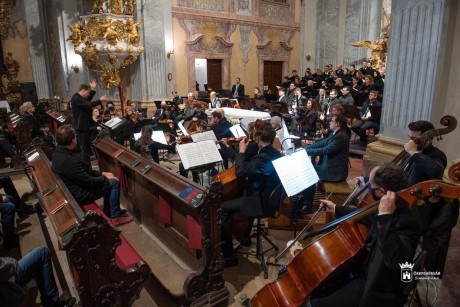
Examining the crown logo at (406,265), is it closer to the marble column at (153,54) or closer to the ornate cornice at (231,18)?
the marble column at (153,54)

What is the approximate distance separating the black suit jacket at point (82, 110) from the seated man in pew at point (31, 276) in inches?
163

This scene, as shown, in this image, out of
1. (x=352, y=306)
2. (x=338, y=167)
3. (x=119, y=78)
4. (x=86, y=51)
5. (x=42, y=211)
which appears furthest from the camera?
(x=119, y=78)

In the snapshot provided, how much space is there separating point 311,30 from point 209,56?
6.01 metres

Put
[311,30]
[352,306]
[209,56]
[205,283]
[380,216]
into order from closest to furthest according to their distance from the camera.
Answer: [380,216], [352,306], [205,283], [209,56], [311,30]

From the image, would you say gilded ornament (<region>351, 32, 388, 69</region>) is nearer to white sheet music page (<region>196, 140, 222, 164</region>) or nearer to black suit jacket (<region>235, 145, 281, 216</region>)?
white sheet music page (<region>196, 140, 222, 164</region>)

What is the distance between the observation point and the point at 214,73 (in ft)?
49.0

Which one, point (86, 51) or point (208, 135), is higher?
Result: point (86, 51)

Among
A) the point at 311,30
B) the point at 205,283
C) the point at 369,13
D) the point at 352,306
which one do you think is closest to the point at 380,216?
the point at 352,306

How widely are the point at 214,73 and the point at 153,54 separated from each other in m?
3.53

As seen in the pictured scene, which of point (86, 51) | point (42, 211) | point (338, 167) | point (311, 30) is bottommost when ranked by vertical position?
point (42, 211)

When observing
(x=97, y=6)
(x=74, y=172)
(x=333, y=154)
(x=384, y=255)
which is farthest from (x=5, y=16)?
(x=384, y=255)

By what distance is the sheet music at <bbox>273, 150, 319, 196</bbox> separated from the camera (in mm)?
3320

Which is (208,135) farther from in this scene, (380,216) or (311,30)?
(311,30)

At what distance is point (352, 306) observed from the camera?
85.2 inches
